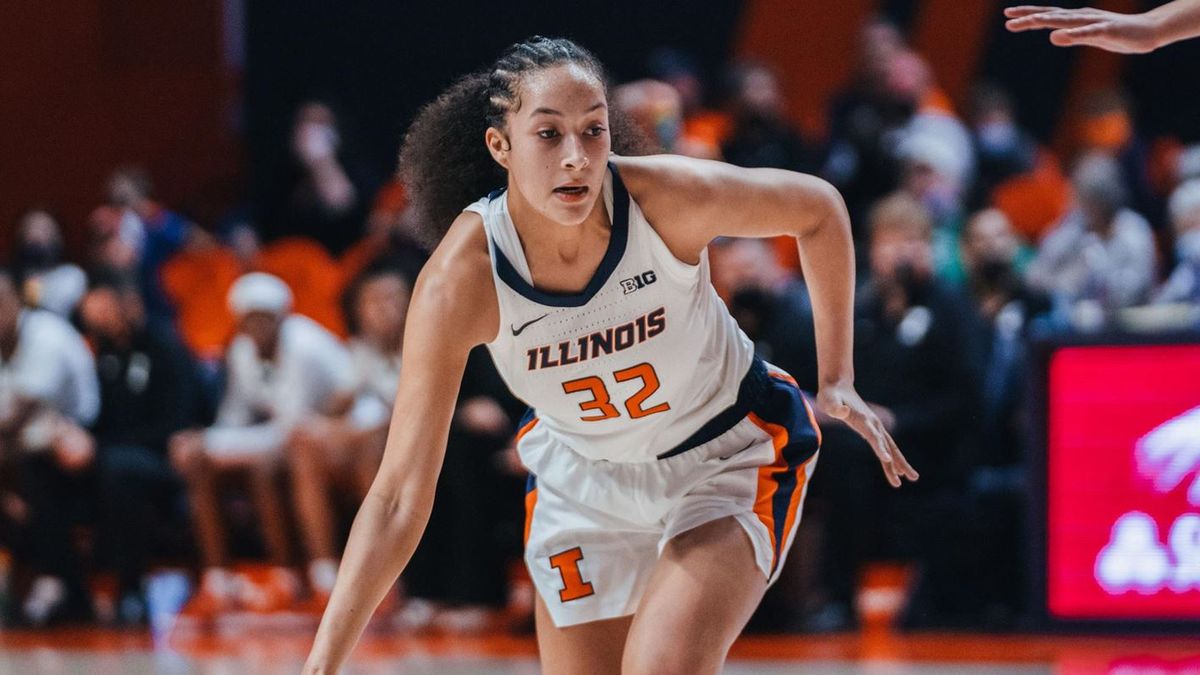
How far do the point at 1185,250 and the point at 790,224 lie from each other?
14.1 feet

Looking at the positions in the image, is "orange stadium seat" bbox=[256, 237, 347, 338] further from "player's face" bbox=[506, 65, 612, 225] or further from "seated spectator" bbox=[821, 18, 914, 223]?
"player's face" bbox=[506, 65, 612, 225]

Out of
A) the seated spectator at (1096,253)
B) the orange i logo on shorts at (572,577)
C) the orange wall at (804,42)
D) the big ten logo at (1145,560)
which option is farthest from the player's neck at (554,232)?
the orange wall at (804,42)

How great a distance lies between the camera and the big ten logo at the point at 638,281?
3436 mm

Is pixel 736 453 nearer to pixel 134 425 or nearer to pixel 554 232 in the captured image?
pixel 554 232

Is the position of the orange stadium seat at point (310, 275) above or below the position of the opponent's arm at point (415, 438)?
above

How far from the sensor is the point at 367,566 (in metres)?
3.07

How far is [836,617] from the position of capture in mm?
6926

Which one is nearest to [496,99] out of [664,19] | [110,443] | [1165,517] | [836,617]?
[1165,517]

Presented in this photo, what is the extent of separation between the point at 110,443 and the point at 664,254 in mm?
5623

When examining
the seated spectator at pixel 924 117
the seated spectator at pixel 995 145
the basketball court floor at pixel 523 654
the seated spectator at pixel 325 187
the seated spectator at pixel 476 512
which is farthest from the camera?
the seated spectator at pixel 325 187

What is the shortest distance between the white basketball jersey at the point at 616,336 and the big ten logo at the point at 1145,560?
302 centimetres

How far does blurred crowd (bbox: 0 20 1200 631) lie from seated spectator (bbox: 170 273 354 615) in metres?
0.01

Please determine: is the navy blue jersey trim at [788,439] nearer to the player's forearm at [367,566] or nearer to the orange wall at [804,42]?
the player's forearm at [367,566]

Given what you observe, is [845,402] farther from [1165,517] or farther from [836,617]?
[836,617]
